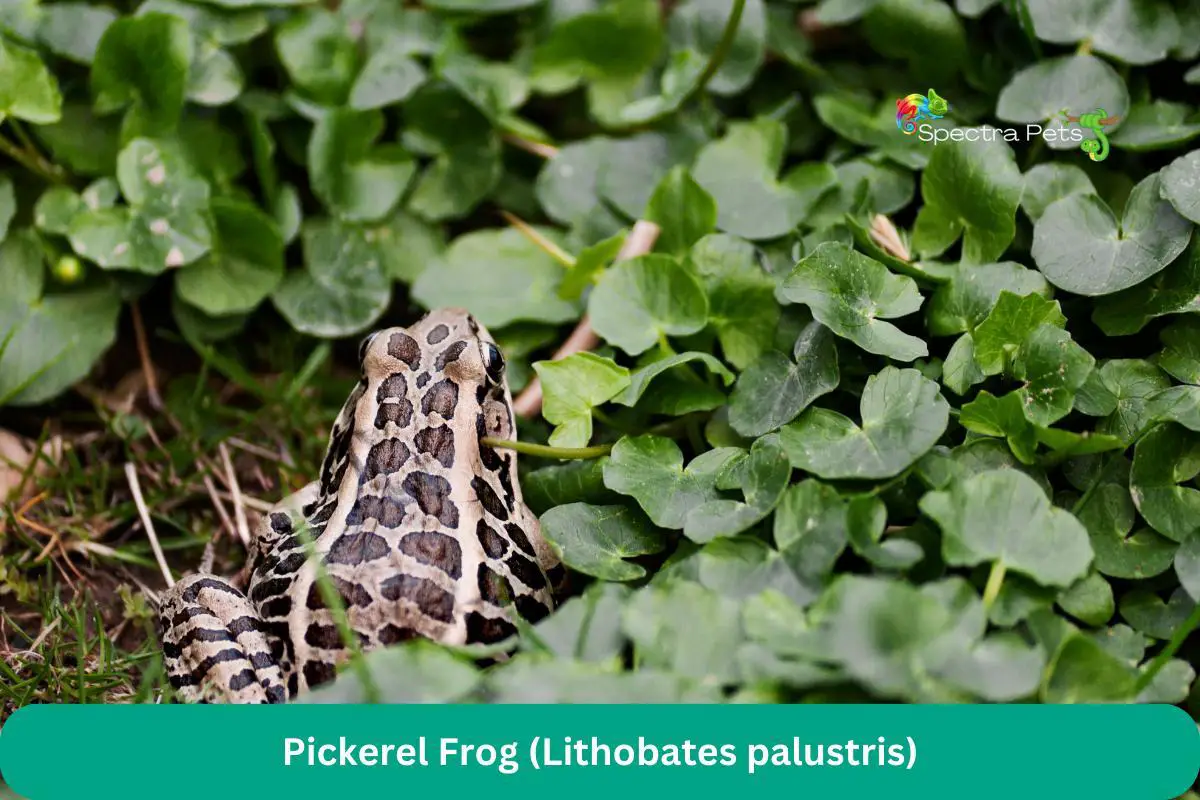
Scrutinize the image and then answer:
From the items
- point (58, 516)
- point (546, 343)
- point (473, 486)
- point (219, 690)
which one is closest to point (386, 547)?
point (473, 486)

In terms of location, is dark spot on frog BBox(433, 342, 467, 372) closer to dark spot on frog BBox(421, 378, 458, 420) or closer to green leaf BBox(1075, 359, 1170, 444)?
dark spot on frog BBox(421, 378, 458, 420)

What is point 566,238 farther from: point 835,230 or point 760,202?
point 835,230

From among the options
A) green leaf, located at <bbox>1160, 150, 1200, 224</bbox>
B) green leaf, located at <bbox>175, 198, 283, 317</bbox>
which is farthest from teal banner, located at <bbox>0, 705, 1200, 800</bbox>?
green leaf, located at <bbox>175, 198, 283, 317</bbox>

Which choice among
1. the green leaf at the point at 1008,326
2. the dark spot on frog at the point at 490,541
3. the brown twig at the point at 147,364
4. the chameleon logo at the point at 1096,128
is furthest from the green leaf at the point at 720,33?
the brown twig at the point at 147,364

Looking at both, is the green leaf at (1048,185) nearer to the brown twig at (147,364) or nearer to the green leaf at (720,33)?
the green leaf at (720,33)

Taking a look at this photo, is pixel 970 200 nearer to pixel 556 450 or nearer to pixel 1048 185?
pixel 1048 185
